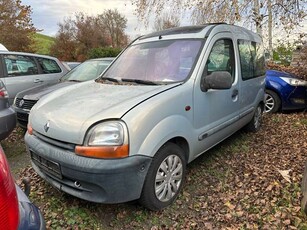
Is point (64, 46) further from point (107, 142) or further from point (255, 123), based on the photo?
point (107, 142)

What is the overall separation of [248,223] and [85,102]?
198cm

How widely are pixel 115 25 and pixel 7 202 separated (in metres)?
26.9

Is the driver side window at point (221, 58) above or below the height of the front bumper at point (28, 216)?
above

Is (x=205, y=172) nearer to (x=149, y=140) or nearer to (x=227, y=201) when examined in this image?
(x=227, y=201)

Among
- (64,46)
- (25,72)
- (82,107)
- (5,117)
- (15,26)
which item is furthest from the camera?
(64,46)

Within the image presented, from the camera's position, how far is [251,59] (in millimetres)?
4789

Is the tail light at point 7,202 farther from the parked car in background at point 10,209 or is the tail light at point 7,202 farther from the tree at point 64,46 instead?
the tree at point 64,46

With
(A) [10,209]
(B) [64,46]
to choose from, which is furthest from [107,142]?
(B) [64,46]

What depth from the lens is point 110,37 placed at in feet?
84.5

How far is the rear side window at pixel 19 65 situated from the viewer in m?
5.73

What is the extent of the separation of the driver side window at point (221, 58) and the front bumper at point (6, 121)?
111 inches

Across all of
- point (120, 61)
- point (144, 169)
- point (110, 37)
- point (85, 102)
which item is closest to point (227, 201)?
point (144, 169)

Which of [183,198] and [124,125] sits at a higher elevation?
[124,125]

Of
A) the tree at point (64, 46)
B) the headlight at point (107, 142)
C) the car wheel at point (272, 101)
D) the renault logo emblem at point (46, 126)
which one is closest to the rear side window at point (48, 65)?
the renault logo emblem at point (46, 126)
